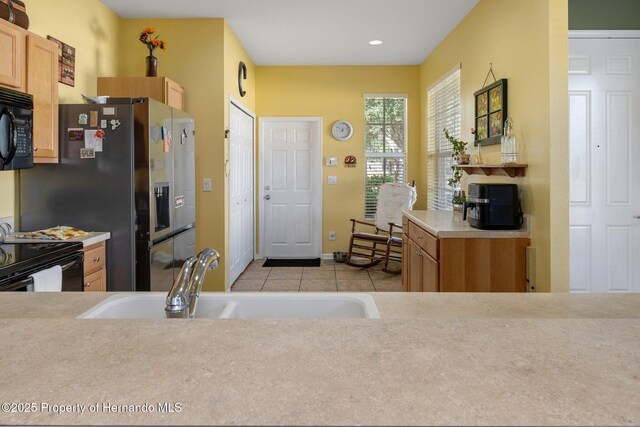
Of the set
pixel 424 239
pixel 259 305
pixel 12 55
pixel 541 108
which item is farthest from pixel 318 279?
pixel 259 305

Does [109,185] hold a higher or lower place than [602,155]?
lower

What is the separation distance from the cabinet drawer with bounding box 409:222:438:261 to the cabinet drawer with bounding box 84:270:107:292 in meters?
2.17

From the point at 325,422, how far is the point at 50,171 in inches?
125

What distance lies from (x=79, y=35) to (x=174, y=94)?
83 centimetres

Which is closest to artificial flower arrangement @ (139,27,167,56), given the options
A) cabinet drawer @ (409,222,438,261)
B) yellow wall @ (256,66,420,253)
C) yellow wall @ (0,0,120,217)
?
yellow wall @ (0,0,120,217)

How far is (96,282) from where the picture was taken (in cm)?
286

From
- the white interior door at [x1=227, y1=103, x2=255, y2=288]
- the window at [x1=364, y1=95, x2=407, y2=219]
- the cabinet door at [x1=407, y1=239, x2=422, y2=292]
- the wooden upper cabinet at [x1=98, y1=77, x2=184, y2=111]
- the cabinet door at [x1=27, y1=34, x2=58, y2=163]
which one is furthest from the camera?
the window at [x1=364, y1=95, x2=407, y2=219]

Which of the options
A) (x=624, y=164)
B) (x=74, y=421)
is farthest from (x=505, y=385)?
(x=624, y=164)

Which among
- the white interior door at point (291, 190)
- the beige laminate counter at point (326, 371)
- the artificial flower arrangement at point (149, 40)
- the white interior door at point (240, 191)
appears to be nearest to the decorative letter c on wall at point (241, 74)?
the white interior door at point (240, 191)

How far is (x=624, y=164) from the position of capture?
2977mm

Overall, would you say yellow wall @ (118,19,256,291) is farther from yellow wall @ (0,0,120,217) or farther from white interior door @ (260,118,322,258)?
white interior door @ (260,118,322,258)

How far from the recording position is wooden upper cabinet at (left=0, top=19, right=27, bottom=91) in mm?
2361

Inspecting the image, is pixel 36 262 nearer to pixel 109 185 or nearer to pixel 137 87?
pixel 109 185

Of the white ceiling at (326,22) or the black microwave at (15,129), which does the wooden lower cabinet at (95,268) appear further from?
Result: the white ceiling at (326,22)
